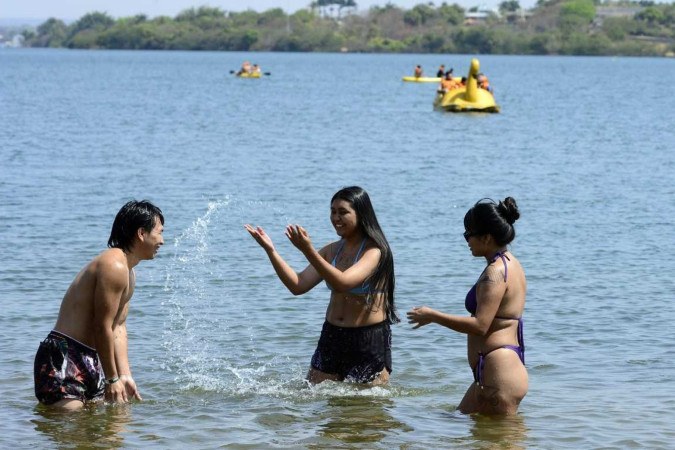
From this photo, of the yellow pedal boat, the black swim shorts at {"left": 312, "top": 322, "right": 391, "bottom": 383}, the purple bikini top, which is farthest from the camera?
the yellow pedal boat

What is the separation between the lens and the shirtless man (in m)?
7.18

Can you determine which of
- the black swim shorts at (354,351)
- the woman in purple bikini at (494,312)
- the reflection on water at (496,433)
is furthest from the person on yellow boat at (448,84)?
the woman in purple bikini at (494,312)

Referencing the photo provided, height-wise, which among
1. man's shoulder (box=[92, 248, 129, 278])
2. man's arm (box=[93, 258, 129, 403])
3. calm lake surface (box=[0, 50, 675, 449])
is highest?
man's shoulder (box=[92, 248, 129, 278])

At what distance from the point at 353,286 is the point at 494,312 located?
0.95 meters

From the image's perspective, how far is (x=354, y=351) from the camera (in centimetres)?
818

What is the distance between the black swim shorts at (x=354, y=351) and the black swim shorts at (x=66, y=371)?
4.87ft

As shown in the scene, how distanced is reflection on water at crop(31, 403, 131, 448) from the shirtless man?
0.87 ft

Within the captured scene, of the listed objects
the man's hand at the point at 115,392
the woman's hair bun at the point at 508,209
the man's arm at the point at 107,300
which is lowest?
the man's hand at the point at 115,392

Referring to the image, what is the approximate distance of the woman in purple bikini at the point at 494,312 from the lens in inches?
283

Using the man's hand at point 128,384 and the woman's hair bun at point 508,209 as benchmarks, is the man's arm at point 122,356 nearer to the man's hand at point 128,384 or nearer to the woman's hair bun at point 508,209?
the man's hand at point 128,384

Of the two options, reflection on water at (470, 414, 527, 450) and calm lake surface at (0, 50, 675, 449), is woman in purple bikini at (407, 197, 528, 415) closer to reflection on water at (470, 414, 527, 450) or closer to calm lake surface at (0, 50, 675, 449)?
reflection on water at (470, 414, 527, 450)

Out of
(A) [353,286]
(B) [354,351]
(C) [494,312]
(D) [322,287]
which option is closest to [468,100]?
(D) [322,287]

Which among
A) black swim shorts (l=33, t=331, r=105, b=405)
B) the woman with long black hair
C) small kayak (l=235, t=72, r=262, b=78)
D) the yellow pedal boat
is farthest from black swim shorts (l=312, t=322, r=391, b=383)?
small kayak (l=235, t=72, r=262, b=78)

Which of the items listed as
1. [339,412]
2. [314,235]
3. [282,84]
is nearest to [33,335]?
[339,412]
